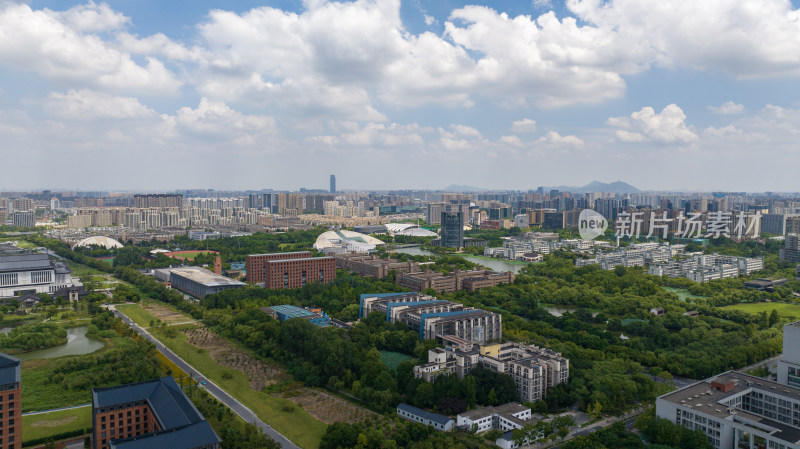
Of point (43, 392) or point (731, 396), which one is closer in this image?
point (731, 396)

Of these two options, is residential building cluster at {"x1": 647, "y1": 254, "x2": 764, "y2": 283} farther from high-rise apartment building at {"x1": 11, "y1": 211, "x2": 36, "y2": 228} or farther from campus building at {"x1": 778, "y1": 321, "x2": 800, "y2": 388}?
high-rise apartment building at {"x1": 11, "y1": 211, "x2": 36, "y2": 228}

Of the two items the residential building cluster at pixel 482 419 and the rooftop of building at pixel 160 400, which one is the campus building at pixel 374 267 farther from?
the rooftop of building at pixel 160 400

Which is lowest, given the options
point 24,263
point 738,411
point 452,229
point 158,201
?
point 738,411

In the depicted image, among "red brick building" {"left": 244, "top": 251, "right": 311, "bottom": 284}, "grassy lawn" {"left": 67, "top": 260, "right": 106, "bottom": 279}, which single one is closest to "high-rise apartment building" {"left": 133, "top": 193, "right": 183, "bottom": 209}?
"grassy lawn" {"left": 67, "top": 260, "right": 106, "bottom": 279}

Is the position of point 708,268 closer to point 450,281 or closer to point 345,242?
point 450,281

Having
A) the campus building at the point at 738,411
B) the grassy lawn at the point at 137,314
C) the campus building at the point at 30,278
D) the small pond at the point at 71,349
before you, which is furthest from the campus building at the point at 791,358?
the campus building at the point at 30,278

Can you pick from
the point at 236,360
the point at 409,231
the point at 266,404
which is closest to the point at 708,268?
the point at 236,360
